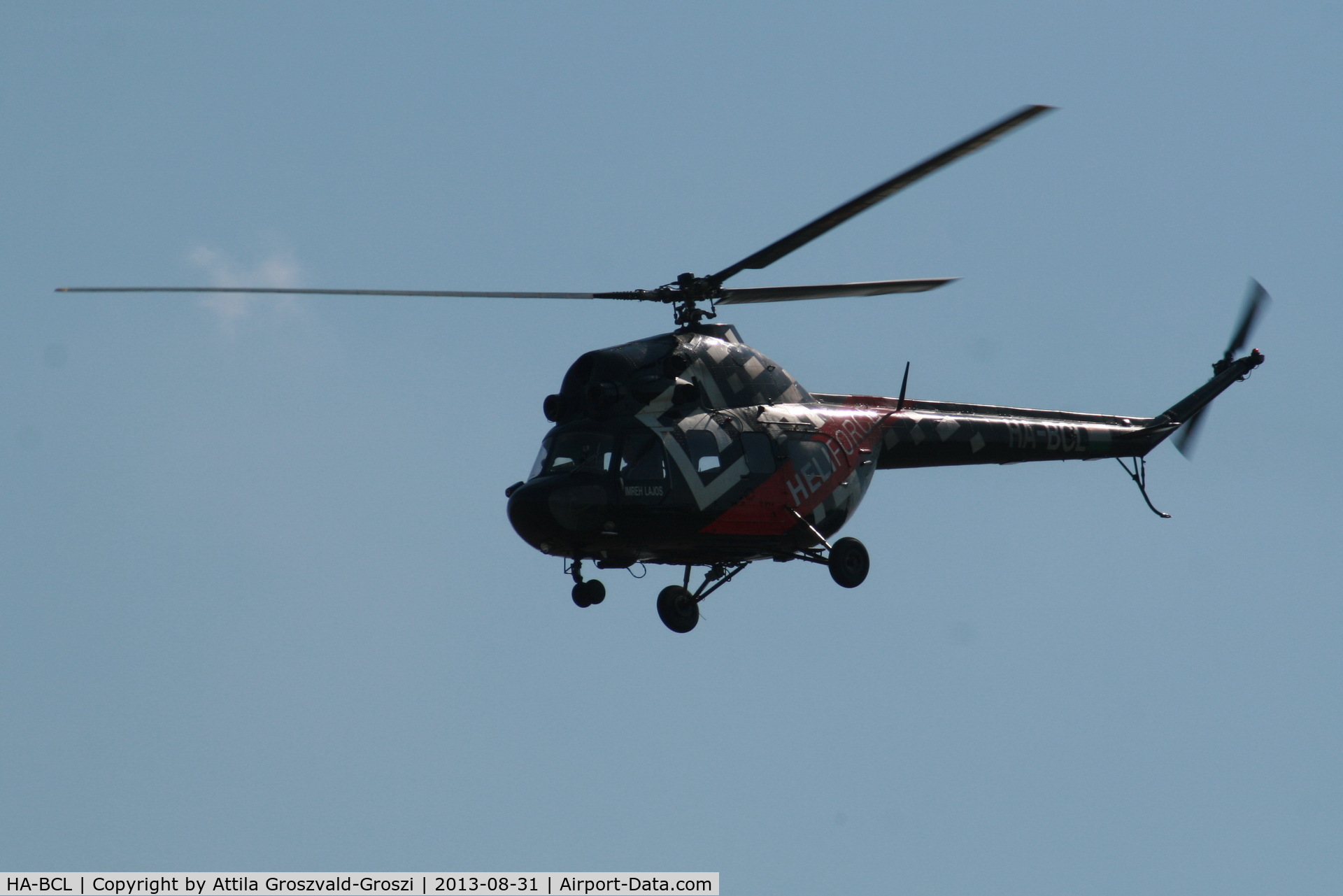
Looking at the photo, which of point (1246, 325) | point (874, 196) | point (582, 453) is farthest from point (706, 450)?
point (1246, 325)

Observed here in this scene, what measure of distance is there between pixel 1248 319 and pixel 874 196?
57.7ft

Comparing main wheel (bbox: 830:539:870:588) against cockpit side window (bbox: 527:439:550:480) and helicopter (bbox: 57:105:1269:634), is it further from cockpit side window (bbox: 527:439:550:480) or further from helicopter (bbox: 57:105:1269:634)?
cockpit side window (bbox: 527:439:550:480)

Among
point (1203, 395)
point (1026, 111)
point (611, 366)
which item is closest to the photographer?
point (1026, 111)

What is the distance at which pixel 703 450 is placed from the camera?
28016mm

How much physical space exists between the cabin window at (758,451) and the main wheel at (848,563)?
77.9 inches

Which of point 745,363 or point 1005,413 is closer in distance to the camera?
point 745,363

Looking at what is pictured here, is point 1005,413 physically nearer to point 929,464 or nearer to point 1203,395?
point 929,464

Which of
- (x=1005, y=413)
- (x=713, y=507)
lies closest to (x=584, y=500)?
(x=713, y=507)

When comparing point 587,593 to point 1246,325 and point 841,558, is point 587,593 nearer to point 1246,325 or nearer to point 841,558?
point 841,558

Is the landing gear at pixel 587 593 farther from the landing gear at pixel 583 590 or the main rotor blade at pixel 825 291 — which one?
the main rotor blade at pixel 825 291

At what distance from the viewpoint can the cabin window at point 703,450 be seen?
27828 millimetres

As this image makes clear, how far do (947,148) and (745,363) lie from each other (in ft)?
24.6

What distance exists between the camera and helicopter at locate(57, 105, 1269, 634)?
26641 mm

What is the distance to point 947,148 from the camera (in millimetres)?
23234
